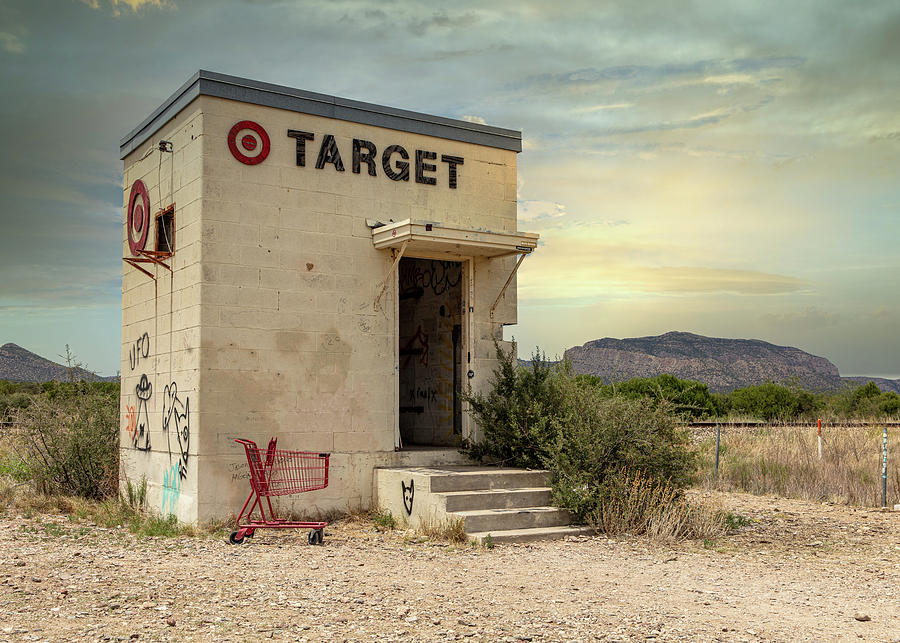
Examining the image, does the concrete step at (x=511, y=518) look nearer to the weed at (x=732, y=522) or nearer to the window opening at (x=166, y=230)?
the weed at (x=732, y=522)

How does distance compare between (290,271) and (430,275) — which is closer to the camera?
(290,271)

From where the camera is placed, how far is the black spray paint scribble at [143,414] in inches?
479

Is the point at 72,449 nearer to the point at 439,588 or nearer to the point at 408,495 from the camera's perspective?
the point at 408,495

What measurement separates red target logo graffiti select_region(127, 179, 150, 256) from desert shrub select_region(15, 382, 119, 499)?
3.23 m

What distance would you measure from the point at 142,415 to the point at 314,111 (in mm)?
5144

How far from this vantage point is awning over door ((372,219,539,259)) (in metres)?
11.0

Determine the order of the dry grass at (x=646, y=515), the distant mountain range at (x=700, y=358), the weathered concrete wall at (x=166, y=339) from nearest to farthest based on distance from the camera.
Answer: the dry grass at (x=646, y=515), the weathered concrete wall at (x=166, y=339), the distant mountain range at (x=700, y=358)

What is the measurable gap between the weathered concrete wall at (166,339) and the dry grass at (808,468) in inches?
371

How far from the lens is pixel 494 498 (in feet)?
33.9

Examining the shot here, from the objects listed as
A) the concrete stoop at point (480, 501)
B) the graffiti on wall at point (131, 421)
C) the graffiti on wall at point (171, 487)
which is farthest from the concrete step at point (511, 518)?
the graffiti on wall at point (131, 421)

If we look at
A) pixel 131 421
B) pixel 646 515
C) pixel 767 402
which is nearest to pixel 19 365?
pixel 767 402

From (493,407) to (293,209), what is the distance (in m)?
3.93

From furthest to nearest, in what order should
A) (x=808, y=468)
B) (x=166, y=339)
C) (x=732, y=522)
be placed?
1. (x=808, y=468)
2. (x=166, y=339)
3. (x=732, y=522)

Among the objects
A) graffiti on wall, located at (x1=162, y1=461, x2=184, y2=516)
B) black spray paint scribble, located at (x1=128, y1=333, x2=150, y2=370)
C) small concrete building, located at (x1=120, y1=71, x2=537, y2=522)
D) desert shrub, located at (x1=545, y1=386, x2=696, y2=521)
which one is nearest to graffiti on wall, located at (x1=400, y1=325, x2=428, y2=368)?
small concrete building, located at (x1=120, y1=71, x2=537, y2=522)
